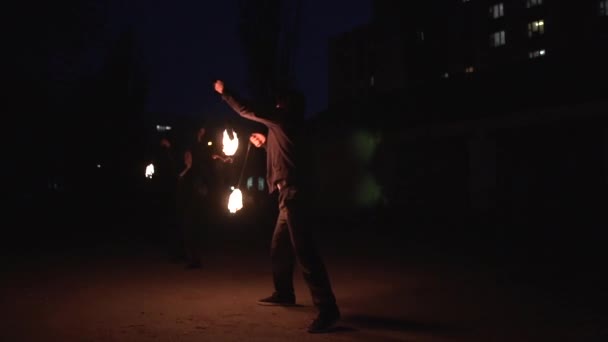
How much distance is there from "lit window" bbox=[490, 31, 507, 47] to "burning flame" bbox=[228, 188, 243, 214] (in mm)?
64926

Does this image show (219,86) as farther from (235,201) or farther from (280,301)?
(280,301)

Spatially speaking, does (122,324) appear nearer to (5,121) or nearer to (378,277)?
(378,277)

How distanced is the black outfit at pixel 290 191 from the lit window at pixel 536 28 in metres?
61.2

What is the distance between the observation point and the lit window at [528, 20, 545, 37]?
6222 cm

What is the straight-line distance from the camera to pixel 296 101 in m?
6.46

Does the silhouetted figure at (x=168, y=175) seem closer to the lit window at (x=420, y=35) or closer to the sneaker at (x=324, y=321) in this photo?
the sneaker at (x=324, y=321)

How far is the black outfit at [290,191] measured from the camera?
19.9 feet

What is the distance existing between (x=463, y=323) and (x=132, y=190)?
1165 inches

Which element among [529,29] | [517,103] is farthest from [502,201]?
[529,29]

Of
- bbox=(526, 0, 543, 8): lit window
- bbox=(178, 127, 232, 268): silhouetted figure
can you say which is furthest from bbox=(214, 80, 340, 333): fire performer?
bbox=(526, 0, 543, 8): lit window

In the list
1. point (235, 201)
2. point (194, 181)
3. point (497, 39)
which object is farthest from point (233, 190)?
point (497, 39)

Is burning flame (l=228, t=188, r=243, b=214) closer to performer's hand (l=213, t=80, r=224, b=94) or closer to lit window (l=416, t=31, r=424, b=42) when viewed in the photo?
performer's hand (l=213, t=80, r=224, b=94)

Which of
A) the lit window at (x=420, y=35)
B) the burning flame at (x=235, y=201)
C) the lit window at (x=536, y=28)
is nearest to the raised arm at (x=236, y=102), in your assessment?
the burning flame at (x=235, y=201)

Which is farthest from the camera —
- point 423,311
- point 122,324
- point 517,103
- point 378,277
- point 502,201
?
point 502,201
